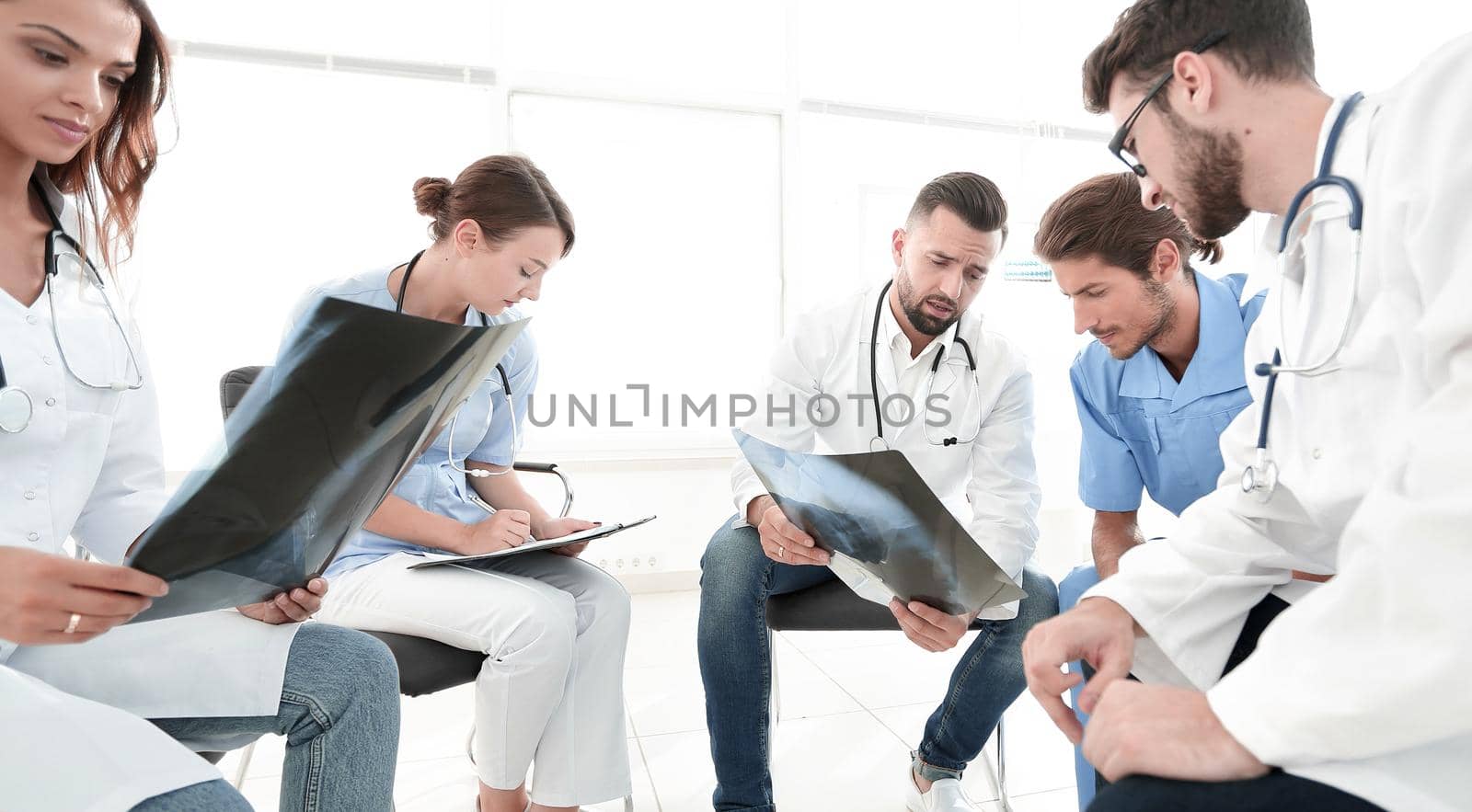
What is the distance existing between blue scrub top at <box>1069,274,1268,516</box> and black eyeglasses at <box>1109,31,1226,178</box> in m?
0.59

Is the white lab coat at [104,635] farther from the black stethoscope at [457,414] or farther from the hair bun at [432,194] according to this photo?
the hair bun at [432,194]

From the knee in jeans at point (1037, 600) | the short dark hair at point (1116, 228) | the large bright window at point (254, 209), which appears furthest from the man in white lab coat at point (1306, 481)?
the large bright window at point (254, 209)

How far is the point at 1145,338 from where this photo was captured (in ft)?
5.01

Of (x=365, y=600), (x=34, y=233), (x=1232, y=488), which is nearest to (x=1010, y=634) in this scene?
(x=1232, y=488)

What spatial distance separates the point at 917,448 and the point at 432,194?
1.08 metres

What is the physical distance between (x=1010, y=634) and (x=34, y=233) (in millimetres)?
1493

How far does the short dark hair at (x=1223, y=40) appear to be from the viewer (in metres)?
0.85

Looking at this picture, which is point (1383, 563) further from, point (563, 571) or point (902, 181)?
point (902, 181)

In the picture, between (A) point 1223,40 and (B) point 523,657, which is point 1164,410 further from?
(B) point 523,657

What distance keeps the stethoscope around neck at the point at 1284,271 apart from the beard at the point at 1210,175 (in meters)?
0.10

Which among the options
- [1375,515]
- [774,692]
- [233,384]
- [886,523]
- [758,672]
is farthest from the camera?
[774,692]

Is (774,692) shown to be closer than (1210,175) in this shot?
No

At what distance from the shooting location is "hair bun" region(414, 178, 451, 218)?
1.66 meters

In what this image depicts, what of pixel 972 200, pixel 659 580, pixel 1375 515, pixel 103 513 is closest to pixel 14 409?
pixel 103 513
